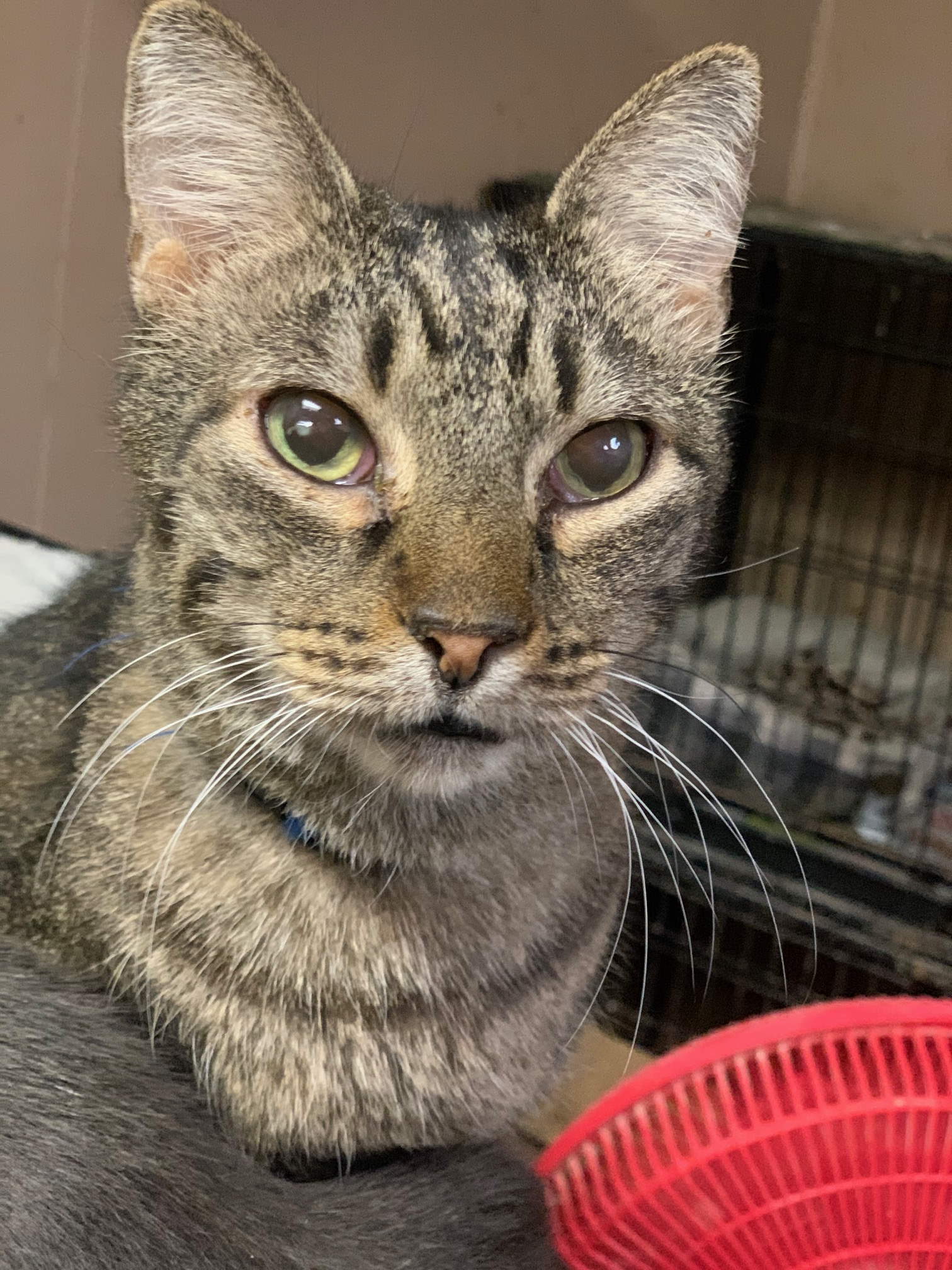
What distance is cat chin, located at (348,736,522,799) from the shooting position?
71 cm

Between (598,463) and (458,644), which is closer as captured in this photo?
(458,644)

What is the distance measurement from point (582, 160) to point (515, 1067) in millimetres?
698

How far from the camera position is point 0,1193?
63 cm

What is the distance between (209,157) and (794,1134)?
2.57 ft

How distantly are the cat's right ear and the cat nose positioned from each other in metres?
0.35

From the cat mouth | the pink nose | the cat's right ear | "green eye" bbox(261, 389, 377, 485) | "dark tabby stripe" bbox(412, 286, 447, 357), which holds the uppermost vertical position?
the cat's right ear

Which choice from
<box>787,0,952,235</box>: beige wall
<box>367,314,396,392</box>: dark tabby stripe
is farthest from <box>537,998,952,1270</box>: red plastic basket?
<box>787,0,952,235</box>: beige wall

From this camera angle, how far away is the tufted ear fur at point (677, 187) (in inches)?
32.8

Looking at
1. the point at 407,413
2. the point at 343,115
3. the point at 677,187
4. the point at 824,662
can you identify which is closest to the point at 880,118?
the point at 824,662

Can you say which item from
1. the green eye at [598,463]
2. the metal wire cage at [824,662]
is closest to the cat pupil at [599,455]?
the green eye at [598,463]

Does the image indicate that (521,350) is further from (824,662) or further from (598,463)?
(824,662)

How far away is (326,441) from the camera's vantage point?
73cm

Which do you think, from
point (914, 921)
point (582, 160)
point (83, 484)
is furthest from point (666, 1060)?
point (83, 484)

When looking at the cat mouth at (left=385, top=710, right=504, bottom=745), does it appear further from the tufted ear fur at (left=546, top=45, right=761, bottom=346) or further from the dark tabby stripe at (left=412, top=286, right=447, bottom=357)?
the tufted ear fur at (left=546, top=45, right=761, bottom=346)
